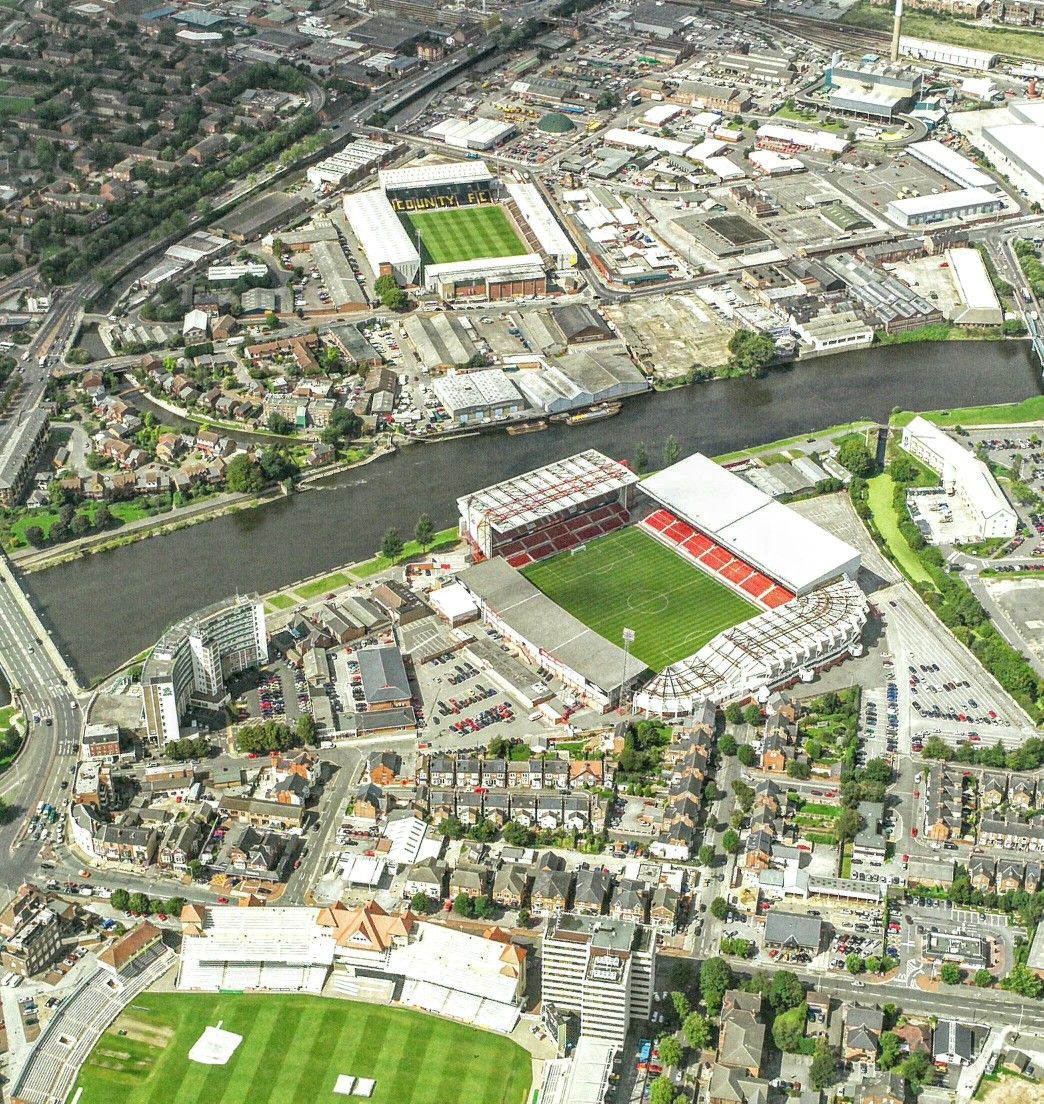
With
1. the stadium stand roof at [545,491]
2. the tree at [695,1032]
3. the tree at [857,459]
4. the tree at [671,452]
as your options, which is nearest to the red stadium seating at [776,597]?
the stadium stand roof at [545,491]

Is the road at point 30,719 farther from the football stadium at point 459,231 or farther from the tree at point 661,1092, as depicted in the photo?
the football stadium at point 459,231

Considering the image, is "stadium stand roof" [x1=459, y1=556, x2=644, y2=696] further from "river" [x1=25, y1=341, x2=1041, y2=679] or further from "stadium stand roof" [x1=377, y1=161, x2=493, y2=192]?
"stadium stand roof" [x1=377, y1=161, x2=493, y2=192]

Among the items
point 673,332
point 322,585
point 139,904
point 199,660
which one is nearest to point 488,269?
point 673,332

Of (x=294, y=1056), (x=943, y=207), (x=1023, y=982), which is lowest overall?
(x=943, y=207)

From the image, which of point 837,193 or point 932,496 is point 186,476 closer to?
point 932,496

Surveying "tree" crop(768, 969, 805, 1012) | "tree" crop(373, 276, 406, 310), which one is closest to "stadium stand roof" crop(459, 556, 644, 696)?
"tree" crop(768, 969, 805, 1012)

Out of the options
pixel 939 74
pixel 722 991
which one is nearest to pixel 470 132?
pixel 939 74

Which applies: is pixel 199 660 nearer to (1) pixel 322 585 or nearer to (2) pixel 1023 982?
(1) pixel 322 585
